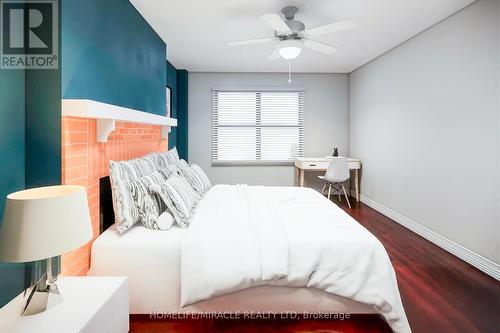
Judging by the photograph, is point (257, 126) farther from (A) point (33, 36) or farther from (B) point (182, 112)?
(A) point (33, 36)

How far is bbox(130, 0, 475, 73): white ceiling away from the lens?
8.89ft

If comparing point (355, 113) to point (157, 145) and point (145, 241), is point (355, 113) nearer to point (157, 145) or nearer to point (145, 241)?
point (157, 145)

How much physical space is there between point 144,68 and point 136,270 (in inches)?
83.5

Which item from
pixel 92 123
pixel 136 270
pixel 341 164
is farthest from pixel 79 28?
pixel 341 164

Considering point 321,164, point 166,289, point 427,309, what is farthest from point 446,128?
point 166,289

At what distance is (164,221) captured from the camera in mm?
1958

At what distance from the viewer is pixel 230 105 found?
18.5 ft

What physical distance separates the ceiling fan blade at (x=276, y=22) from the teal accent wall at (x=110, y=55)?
1198 mm

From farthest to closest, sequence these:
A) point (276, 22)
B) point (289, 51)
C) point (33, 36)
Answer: point (289, 51) → point (276, 22) → point (33, 36)

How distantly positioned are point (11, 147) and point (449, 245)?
3.60m

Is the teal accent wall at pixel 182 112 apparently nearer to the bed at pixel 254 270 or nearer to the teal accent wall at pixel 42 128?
the bed at pixel 254 270

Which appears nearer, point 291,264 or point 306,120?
point 291,264

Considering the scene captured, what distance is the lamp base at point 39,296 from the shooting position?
119cm

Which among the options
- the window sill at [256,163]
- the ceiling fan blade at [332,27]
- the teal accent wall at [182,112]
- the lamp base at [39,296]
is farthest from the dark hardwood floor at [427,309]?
the teal accent wall at [182,112]
